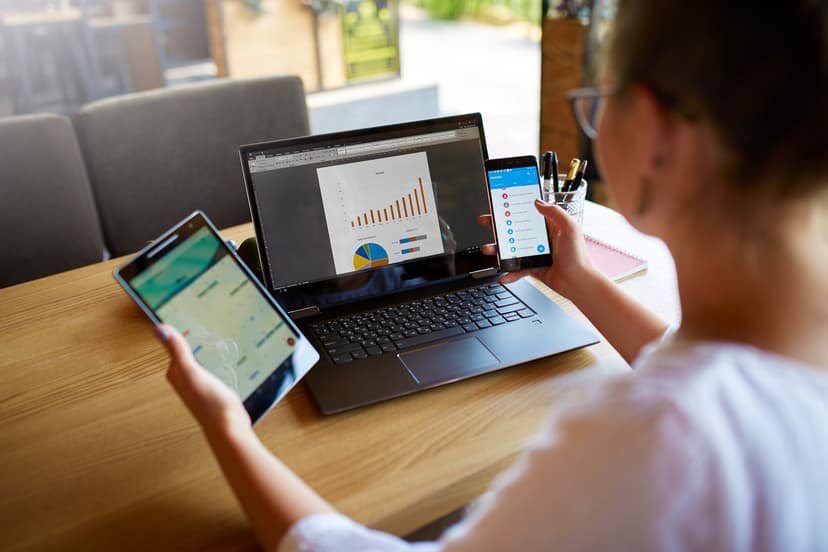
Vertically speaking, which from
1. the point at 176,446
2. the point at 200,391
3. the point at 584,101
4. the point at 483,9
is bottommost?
the point at 176,446

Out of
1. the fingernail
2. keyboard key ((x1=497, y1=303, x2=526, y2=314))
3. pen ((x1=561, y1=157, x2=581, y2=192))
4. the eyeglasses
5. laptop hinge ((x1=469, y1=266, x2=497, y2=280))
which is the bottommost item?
keyboard key ((x1=497, y1=303, x2=526, y2=314))

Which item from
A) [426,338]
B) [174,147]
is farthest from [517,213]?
[174,147]

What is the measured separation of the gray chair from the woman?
1.20m

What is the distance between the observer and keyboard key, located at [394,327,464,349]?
93cm

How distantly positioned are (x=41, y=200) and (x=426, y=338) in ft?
2.96

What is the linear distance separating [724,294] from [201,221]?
0.57 metres

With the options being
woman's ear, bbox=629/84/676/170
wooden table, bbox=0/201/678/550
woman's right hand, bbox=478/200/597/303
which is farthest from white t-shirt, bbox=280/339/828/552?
woman's right hand, bbox=478/200/597/303

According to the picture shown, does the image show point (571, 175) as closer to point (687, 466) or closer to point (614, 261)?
point (614, 261)

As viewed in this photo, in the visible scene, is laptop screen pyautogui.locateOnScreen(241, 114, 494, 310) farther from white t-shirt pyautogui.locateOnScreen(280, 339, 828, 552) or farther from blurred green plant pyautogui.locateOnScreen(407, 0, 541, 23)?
blurred green plant pyautogui.locateOnScreen(407, 0, 541, 23)

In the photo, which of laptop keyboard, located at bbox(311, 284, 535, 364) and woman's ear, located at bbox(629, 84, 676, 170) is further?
laptop keyboard, located at bbox(311, 284, 535, 364)

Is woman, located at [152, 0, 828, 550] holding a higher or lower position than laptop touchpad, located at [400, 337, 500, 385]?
higher

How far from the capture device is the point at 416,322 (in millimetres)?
974

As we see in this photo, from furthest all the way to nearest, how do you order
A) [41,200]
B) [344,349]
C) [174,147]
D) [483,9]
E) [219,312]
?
[483,9] → [174,147] → [41,200] → [344,349] → [219,312]

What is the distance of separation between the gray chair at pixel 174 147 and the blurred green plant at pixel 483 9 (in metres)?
5.72
